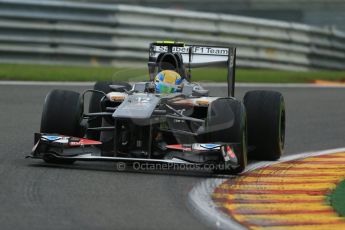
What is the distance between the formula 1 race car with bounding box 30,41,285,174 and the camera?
30.9 ft

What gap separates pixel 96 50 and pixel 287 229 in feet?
43.6

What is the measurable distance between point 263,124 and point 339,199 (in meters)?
2.48

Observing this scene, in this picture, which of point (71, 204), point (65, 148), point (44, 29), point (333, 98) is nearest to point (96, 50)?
point (44, 29)

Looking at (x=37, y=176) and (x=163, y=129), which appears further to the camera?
(x=163, y=129)

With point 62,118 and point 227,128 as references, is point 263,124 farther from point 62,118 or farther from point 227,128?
point 62,118

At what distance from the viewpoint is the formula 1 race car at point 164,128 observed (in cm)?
941

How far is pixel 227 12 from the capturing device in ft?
84.5

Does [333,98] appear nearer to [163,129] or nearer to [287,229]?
[163,129]

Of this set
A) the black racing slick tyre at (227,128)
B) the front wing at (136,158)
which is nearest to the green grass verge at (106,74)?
the black racing slick tyre at (227,128)

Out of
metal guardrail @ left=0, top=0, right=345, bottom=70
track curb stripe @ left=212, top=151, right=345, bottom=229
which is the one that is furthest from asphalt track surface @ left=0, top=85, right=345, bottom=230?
metal guardrail @ left=0, top=0, right=345, bottom=70

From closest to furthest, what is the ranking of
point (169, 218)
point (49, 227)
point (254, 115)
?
point (49, 227) < point (169, 218) < point (254, 115)

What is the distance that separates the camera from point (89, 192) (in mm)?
8164

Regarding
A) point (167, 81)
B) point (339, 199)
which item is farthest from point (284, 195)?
point (167, 81)

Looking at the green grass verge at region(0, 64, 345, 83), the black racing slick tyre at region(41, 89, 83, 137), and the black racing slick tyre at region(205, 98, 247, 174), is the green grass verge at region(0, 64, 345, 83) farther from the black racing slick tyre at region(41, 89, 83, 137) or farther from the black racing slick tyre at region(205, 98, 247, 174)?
the black racing slick tyre at region(205, 98, 247, 174)
